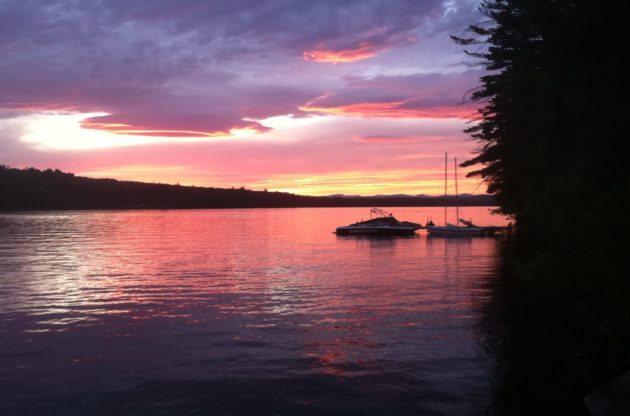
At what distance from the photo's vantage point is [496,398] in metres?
12.1


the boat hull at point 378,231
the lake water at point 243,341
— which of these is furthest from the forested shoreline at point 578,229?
the boat hull at point 378,231

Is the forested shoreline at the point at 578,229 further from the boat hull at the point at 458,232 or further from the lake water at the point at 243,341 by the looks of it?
the boat hull at the point at 458,232

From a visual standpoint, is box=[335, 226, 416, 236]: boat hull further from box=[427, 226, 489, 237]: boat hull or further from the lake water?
the lake water

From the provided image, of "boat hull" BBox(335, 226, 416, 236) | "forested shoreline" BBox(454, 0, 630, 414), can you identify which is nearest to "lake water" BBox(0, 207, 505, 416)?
"forested shoreline" BBox(454, 0, 630, 414)

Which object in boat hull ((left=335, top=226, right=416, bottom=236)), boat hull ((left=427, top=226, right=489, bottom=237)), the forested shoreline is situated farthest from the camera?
boat hull ((left=335, top=226, right=416, bottom=236))

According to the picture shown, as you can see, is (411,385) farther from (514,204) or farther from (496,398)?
(514,204)

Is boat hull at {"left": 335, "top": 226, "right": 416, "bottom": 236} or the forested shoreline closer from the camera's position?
the forested shoreline

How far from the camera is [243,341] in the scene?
1725cm

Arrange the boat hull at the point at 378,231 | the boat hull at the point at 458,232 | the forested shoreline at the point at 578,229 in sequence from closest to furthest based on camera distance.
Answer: the forested shoreline at the point at 578,229 < the boat hull at the point at 458,232 < the boat hull at the point at 378,231

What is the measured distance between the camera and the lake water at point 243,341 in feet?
40.1

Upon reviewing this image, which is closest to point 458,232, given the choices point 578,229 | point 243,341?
point 243,341

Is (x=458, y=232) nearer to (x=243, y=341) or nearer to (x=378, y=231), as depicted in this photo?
(x=378, y=231)

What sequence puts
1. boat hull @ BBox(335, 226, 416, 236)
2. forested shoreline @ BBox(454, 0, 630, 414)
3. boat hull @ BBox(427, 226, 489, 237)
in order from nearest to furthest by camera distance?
forested shoreline @ BBox(454, 0, 630, 414), boat hull @ BBox(427, 226, 489, 237), boat hull @ BBox(335, 226, 416, 236)

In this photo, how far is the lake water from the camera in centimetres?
1221
